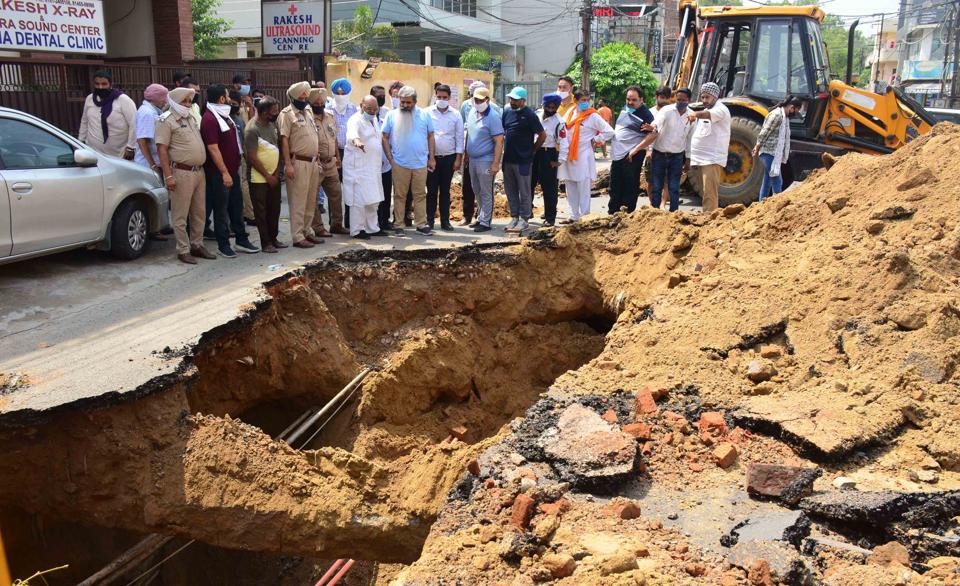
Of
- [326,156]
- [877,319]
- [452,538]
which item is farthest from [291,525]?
[326,156]

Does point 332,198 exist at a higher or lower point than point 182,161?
lower

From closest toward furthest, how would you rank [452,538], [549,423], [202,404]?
[452,538], [549,423], [202,404]

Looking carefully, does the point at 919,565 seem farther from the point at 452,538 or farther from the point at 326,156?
the point at 326,156

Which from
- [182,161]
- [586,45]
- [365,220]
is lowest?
[365,220]

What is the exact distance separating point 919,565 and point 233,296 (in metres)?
5.51

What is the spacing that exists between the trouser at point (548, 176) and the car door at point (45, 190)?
5300mm

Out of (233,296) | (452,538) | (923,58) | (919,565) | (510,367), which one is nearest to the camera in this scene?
(919,565)

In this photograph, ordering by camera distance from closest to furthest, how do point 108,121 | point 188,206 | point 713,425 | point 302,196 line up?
point 713,425 → point 188,206 → point 302,196 → point 108,121

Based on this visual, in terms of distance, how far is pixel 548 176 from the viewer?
1033 centimetres

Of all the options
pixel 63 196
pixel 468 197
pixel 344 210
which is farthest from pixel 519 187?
pixel 63 196

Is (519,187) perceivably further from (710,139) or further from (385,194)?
(710,139)

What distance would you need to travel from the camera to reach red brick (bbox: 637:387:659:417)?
4.71m

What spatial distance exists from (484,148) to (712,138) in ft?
9.72

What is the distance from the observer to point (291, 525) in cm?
488
